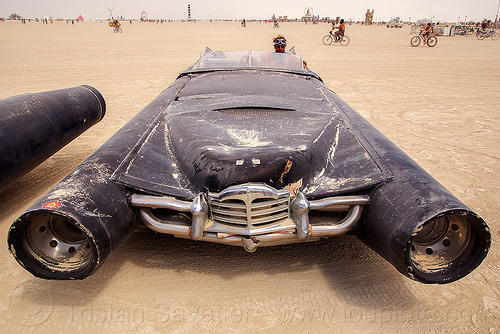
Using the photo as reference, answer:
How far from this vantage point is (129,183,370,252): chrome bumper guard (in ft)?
6.33

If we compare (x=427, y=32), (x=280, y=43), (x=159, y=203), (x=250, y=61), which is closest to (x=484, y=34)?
(x=427, y=32)

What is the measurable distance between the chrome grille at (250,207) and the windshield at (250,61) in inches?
106

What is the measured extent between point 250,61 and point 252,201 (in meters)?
2.94

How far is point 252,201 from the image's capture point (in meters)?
1.94

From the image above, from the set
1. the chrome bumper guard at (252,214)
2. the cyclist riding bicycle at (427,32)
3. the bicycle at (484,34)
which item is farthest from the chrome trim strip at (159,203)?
the bicycle at (484,34)

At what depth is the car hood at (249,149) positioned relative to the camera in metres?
2.03

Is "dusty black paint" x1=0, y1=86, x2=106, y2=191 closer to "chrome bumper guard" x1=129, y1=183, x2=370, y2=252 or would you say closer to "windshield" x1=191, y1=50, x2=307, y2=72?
"chrome bumper guard" x1=129, y1=183, x2=370, y2=252

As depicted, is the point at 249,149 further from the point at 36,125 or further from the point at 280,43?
the point at 280,43

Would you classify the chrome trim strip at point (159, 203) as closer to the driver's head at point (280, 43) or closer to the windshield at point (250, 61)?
the windshield at point (250, 61)

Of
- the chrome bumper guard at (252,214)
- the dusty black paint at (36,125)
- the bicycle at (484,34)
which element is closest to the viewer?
the chrome bumper guard at (252,214)

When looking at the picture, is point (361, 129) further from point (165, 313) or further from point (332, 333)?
point (165, 313)

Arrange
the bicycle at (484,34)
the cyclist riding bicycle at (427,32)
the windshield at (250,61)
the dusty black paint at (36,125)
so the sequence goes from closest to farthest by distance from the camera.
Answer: the dusty black paint at (36,125)
the windshield at (250,61)
the cyclist riding bicycle at (427,32)
the bicycle at (484,34)

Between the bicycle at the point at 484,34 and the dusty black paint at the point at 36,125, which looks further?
the bicycle at the point at 484,34

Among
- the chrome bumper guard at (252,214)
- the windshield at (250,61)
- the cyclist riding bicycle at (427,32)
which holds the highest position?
the cyclist riding bicycle at (427,32)
